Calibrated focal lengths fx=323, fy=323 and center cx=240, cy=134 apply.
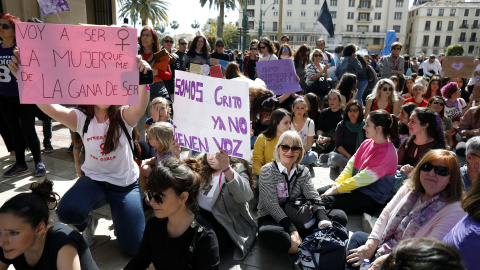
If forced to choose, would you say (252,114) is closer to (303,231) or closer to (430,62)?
(303,231)

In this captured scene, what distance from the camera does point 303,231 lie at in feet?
10.1

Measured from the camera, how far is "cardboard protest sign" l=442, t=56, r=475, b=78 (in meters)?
7.28

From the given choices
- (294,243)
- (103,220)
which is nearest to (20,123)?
(103,220)

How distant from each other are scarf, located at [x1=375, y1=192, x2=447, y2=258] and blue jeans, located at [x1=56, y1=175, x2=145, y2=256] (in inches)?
80.9

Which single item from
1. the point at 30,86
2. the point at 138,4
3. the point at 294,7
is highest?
the point at 294,7

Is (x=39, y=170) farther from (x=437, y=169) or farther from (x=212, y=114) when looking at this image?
(x=437, y=169)

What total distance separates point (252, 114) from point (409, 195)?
2994 mm

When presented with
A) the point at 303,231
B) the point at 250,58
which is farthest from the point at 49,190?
the point at 250,58

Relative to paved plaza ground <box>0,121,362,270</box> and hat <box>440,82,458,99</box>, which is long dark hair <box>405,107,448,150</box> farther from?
hat <box>440,82,458,99</box>

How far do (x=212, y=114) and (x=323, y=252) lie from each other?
1396mm

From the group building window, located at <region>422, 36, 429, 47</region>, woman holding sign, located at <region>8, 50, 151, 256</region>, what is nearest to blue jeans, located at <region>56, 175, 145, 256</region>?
woman holding sign, located at <region>8, 50, 151, 256</region>

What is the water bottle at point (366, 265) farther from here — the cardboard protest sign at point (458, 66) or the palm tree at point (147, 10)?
the palm tree at point (147, 10)

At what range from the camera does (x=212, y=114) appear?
8.39 feet

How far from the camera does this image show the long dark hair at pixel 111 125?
2.84 meters
